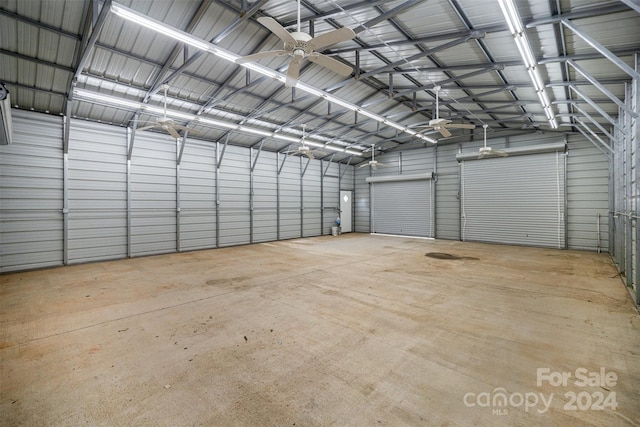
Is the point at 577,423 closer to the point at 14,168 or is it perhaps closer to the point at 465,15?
the point at 465,15

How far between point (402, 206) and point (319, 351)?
14.2 m

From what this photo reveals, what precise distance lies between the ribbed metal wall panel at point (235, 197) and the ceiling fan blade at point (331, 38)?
10.00 m

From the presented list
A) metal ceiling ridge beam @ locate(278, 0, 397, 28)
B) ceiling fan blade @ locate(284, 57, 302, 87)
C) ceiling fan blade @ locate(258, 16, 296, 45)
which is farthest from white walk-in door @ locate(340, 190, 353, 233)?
ceiling fan blade @ locate(258, 16, 296, 45)

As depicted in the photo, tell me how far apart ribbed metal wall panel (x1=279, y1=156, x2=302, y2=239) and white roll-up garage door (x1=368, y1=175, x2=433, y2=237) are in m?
4.92

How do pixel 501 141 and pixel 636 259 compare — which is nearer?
pixel 636 259

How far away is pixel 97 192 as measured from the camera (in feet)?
31.7

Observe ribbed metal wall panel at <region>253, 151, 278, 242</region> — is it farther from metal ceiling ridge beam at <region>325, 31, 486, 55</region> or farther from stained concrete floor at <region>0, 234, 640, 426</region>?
metal ceiling ridge beam at <region>325, 31, 486, 55</region>

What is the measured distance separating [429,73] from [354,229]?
41.8ft

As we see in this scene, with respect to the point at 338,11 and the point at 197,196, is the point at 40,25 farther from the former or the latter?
the point at 197,196

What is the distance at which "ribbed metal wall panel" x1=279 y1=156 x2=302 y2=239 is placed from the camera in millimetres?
15617

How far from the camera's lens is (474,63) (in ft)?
23.5

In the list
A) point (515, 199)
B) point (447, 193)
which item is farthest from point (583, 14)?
point (447, 193)

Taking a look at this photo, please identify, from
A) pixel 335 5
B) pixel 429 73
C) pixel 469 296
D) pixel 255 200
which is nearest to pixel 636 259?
pixel 469 296

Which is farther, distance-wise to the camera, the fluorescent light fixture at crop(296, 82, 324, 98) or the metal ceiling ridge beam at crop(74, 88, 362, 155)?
the fluorescent light fixture at crop(296, 82, 324, 98)
